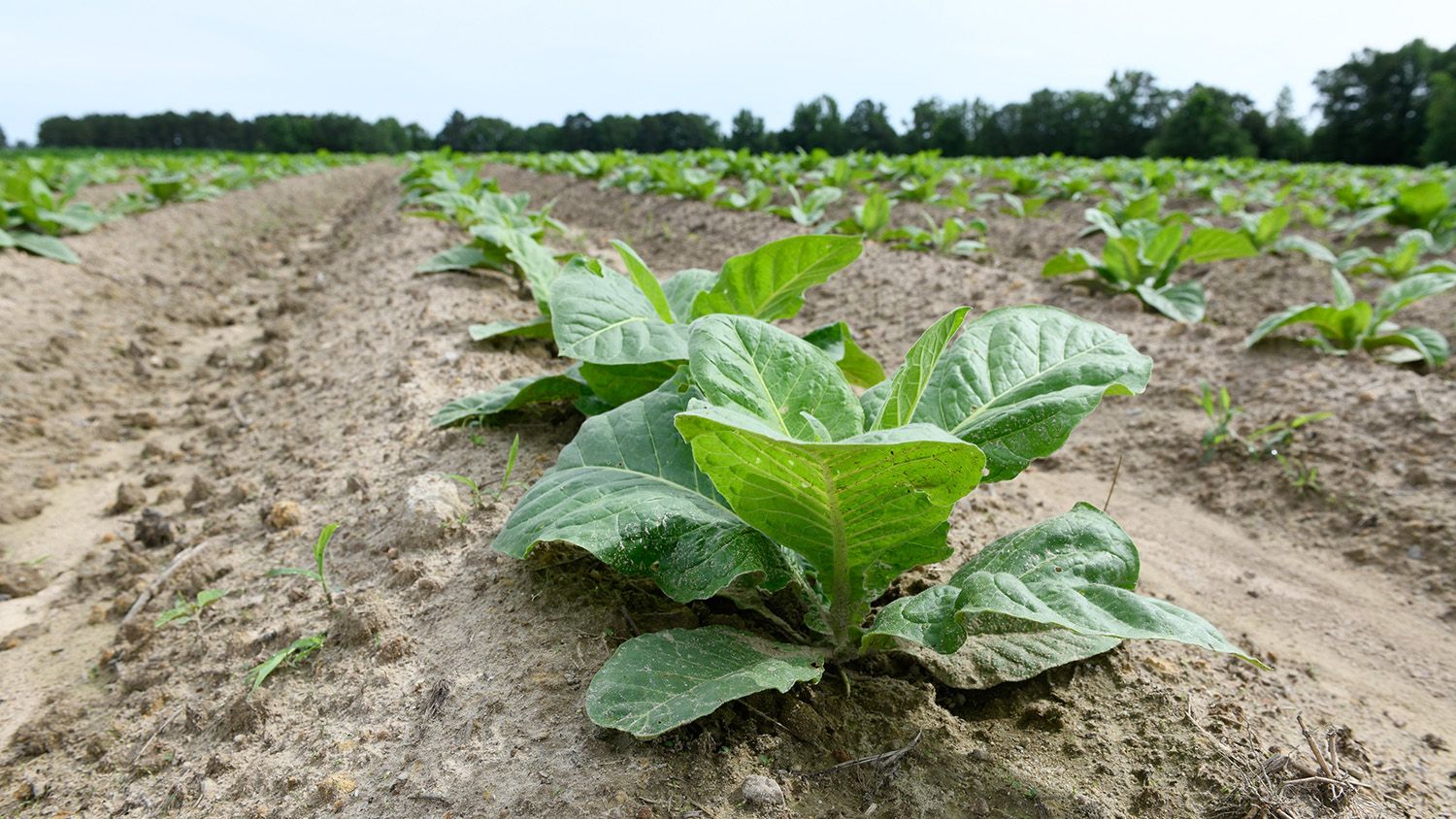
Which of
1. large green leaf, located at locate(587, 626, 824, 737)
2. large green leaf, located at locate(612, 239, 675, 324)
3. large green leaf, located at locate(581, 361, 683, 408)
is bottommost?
large green leaf, located at locate(587, 626, 824, 737)

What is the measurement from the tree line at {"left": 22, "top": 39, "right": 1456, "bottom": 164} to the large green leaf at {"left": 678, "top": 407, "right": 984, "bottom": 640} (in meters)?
28.0

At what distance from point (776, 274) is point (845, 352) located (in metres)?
0.38

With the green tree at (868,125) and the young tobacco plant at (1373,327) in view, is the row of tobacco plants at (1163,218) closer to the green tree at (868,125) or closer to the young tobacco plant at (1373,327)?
the young tobacco plant at (1373,327)

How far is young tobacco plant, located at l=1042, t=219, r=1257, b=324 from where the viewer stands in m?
4.26

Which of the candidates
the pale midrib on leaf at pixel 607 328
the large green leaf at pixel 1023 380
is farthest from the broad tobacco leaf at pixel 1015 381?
the pale midrib on leaf at pixel 607 328

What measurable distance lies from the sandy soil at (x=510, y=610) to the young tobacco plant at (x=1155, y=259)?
0.17 meters

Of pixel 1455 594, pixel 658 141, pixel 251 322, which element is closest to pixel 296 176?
pixel 251 322

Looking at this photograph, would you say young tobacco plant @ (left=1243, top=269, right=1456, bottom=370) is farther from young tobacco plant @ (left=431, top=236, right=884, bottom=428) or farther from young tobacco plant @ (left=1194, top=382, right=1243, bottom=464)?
young tobacco plant @ (left=431, top=236, right=884, bottom=428)

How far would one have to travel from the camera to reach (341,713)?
4.66 feet

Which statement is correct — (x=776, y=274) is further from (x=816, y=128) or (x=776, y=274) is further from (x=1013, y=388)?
(x=816, y=128)

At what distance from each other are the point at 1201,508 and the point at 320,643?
2.73 meters

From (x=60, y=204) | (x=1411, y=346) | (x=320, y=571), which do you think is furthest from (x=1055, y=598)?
(x=60, y=204)

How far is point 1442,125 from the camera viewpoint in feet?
97.0

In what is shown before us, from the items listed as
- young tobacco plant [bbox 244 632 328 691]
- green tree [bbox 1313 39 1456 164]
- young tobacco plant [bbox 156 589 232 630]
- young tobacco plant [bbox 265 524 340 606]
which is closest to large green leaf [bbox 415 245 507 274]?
young tobacco plant [bbox 156 589 232 630]
